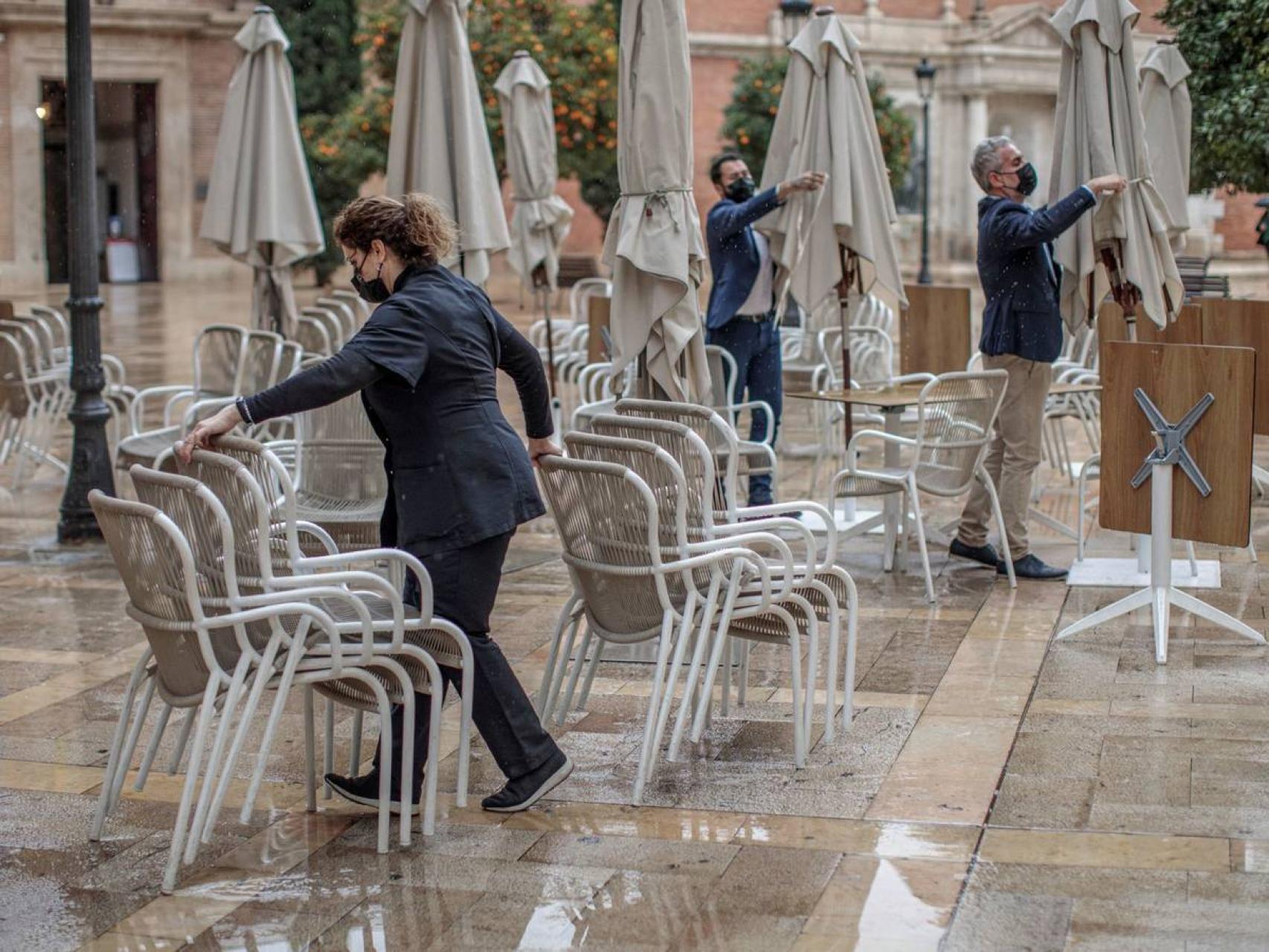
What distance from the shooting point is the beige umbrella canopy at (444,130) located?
8414 millimetres

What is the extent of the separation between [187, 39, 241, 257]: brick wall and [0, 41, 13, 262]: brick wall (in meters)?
2.87

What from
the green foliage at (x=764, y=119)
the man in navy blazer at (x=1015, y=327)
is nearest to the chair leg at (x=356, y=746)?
the man in navy blazer at (x=1015, y=327)

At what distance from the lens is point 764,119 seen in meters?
27.6

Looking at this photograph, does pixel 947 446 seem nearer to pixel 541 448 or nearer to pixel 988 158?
pixel 988 158

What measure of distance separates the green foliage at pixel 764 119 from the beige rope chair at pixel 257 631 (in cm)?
2286

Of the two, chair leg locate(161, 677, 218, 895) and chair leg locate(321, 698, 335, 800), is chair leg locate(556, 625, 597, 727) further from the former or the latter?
chair leg locate(161, 677, 218, 895)

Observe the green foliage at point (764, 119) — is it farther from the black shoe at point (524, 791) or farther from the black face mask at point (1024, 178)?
the black shoe at point (524, 791)

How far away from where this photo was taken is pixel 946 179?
38.6 m

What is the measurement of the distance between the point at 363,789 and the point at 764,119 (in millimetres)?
23836

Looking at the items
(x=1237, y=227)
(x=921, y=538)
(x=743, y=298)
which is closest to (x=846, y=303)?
(x=743, y=298)

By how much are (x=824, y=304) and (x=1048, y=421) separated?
252 centimetres

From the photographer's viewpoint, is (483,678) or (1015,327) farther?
(1015,327)

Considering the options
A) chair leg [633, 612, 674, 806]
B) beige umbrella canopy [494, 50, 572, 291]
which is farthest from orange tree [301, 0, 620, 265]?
chair leg [633, 612, 674, 806]

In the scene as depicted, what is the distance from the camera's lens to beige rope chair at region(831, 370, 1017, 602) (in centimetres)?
749
